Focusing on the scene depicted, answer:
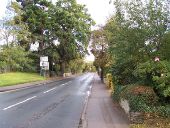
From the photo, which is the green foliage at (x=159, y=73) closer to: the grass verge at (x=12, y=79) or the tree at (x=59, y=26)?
the grass verge at (x=12, y=79)

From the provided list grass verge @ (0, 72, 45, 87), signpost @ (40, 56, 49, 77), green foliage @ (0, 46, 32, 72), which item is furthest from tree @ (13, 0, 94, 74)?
grass verge @ (0, 72, 45, 87)

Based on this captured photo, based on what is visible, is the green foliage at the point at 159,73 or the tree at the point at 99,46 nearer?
the green foliage at the point at 159,73

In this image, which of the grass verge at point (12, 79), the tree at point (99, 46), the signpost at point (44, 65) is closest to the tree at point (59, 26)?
the signpost at point (44, 65)

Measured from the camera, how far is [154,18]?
59.5 feet

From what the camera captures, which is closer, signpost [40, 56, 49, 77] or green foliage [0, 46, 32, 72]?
green foliage [0, 46, 32, 72]

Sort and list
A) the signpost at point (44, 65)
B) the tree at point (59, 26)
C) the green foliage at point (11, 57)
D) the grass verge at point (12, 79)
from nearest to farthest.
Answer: the grass verge at point (12, 79), the green foliage at point (11, 57), the signpost at point (44, 65), the tree at point (59, 26)

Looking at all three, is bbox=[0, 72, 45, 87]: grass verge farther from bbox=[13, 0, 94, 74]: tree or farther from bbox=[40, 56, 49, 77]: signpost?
bbox=[13, 0, 94, 74]: tree

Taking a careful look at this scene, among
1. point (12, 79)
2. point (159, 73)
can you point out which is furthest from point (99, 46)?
point (159, 73)

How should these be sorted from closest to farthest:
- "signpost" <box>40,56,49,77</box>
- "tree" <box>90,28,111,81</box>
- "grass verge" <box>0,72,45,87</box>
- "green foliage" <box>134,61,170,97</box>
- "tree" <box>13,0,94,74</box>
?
1. "green foliage" <box>134,61,170,97</box>
2. "grass verge" <box>0,72,45,87</box>
3. "tree" <box>90,28,111,81</box>
4. "signpost" <box>40,56,49,77</box>
5. "tree" <box>13,0,94,74</box>

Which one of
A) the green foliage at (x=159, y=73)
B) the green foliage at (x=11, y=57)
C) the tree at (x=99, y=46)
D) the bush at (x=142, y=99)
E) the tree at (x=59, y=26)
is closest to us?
the green foliage at (x=159, y=73)

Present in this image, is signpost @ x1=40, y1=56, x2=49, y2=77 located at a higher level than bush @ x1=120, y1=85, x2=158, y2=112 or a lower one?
higher

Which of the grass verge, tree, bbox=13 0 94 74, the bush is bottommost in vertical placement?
the bush

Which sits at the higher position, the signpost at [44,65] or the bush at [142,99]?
the signpost at [44,65]

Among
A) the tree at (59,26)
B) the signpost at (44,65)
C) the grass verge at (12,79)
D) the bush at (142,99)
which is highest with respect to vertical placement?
the tree at (59,26)
